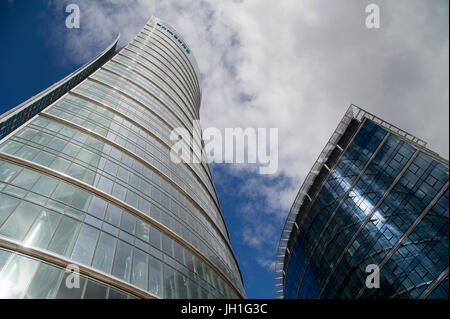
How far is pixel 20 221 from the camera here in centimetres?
866

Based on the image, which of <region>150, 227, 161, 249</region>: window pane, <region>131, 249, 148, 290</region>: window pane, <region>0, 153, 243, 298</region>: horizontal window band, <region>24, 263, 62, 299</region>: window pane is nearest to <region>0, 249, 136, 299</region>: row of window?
<region>24, 263, 62, 299</region>: window pane

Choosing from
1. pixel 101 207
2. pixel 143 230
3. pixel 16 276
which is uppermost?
pixel 101 207

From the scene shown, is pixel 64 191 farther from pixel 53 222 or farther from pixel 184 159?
pixel 184 159

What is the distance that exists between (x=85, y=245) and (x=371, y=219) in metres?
32.3

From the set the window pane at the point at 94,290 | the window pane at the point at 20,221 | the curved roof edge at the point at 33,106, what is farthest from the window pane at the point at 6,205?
the curved roof edge at the point at 33,106

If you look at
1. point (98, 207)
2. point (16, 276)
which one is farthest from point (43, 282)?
point (98, 207)

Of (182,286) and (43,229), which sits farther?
(182,286)

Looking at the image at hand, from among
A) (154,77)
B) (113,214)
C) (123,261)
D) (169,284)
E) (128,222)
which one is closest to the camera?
(123,261)

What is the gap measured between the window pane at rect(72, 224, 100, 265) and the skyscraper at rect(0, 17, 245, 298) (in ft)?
0.11

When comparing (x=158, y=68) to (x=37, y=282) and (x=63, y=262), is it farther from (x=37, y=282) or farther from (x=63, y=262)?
(x=37, y=282)

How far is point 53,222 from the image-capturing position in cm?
923

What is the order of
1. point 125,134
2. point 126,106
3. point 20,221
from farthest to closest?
point 126,106
point 125,134
point 20,221

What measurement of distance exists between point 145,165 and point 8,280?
10.7 m
